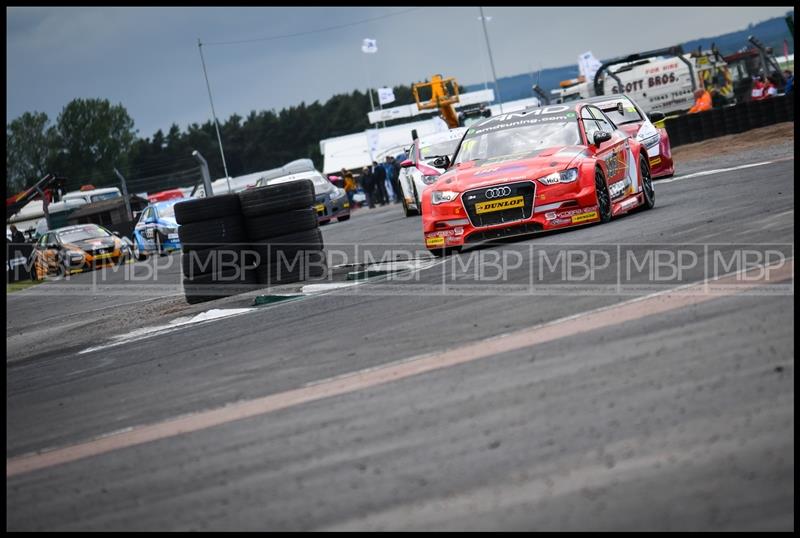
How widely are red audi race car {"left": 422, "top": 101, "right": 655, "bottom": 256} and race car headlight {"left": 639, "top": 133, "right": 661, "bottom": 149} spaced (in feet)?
17.2

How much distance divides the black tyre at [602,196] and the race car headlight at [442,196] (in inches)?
59.9

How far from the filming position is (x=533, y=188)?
1248 cm

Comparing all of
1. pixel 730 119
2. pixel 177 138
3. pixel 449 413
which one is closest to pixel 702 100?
pixel 730 119

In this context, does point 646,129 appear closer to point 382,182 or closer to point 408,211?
point 408,211

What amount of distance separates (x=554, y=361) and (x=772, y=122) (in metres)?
25.2

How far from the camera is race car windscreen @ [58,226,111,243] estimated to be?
31217 millimetres

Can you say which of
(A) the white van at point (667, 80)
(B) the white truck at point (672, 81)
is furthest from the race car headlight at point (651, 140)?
(A) the white van at point (667, 80)

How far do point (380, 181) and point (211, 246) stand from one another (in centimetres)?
2765

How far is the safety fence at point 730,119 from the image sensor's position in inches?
1144

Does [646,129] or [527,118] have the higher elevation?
[527,118]

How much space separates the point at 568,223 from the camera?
12.6 metres

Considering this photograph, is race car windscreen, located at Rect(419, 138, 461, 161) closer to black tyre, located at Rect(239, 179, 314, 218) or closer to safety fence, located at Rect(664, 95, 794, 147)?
safety fence, located at Rect(664, 95, 794, 147)

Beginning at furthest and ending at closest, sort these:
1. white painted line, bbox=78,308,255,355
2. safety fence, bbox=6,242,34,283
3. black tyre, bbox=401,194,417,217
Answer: safety fence, bbox=6,242,34,283
black tyre, bbox=401,194,417,217
white painted line, bbox=78,308,255,355

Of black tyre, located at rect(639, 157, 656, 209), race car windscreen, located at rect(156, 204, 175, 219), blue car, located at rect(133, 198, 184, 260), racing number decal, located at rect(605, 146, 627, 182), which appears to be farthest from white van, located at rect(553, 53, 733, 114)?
racing number decal, located at rect(605, 146, 627, 182)
